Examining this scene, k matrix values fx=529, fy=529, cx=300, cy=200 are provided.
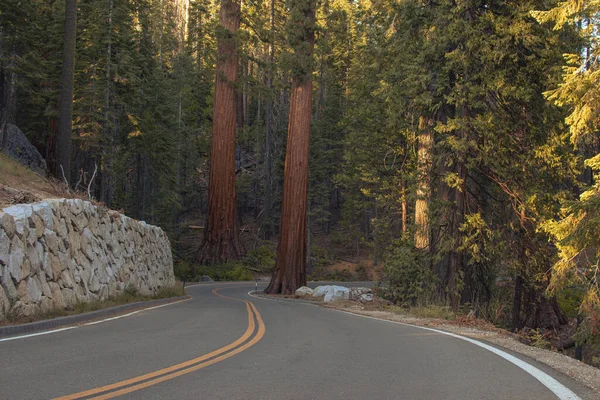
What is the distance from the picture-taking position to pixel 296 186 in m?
24.9

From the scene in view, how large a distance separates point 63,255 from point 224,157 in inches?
875

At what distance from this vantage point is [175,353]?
7199mm

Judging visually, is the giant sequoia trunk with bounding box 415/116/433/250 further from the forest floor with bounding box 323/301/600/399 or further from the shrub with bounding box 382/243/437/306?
the forest floor with bounding box 323/301/600/399

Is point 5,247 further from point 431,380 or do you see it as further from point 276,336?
point 431,380

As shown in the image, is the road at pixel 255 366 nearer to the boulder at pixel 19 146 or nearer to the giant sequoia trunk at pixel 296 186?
the giant sequoia trunk at pixel 296 186

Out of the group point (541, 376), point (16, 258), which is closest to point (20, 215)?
point (16, 258)

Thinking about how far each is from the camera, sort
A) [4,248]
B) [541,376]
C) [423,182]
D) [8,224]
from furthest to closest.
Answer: [423,182] → [8,224] → [4,248] → [541,376]

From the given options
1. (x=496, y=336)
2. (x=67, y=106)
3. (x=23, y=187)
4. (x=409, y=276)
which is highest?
(x=67, y=106)

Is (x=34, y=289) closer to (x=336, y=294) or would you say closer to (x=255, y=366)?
(x=255, y=366)

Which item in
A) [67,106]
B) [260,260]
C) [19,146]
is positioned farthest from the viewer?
[260,260]

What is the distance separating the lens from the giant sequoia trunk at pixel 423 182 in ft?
54.9

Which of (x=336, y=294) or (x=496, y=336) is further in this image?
(x=336, y=294)

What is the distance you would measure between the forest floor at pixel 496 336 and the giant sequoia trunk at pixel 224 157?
1760cm

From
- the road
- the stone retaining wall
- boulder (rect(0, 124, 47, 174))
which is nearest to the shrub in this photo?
the road
